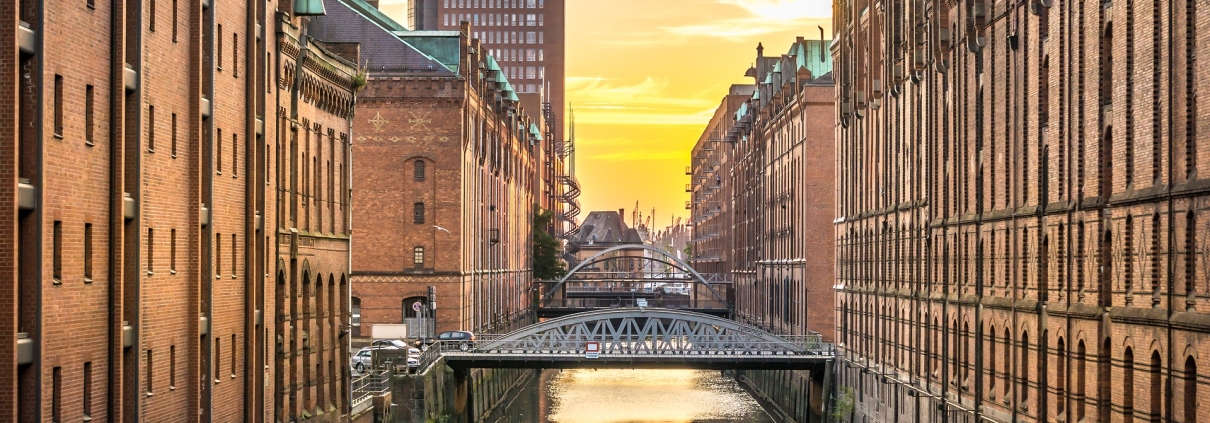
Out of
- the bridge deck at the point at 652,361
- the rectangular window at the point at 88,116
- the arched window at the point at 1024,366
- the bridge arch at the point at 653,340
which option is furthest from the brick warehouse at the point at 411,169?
the rectangular window at the point at 88,116

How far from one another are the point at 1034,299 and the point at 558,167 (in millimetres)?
125116

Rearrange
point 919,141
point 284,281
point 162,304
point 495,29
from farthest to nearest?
point 495,29, point 919,141, point 284,281, point 162,304

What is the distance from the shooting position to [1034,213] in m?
35.7

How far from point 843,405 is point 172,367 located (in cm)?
3530

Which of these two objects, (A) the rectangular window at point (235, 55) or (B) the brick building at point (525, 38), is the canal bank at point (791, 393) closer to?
(A) the rectangular window at point (235, 55)

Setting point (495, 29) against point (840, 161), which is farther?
point (495, 29)

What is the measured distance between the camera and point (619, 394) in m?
85.0

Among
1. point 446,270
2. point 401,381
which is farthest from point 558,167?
point 401,381

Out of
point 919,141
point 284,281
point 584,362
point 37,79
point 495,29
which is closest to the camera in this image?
point 37,79

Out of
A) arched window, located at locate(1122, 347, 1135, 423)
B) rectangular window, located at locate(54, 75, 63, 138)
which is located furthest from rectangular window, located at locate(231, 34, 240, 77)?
arched window, located at locate(1122, 347, 1135, 423)

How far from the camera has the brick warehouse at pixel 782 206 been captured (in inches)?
2854

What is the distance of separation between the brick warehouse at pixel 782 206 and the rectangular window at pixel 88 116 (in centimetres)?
4327

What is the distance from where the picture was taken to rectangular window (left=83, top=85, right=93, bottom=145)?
23.3 meters

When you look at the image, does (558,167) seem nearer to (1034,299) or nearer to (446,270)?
(446,270)
